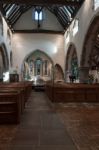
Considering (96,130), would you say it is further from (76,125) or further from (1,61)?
(1,61)

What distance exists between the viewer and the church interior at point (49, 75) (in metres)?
5.30

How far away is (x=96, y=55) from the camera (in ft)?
76.4

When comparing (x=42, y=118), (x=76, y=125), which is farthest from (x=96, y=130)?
(x=42, y=118)

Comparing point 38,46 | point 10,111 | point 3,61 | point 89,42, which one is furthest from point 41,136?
point 38,46

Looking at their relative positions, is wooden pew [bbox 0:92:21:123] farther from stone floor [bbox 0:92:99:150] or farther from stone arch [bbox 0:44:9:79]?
stone arch [bbox 0:44:9:79]

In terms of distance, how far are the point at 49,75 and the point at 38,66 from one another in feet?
5.73

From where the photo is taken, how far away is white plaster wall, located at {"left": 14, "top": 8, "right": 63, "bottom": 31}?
1175 inches

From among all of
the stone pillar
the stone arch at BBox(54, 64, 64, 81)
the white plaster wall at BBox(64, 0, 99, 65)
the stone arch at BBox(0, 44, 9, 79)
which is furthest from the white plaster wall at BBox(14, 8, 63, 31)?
the stone pillar

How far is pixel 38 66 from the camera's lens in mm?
32750

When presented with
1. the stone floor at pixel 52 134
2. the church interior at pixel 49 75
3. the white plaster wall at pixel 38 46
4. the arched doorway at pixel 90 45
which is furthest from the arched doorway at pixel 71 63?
the stone floor at pixel 52 134

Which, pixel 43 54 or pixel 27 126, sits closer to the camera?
pixel 27 126

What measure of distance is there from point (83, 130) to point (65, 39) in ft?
77.2

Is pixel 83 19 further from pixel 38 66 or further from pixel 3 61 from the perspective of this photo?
pixel 38 66

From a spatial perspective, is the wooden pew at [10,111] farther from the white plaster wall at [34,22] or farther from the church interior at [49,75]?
the white plaster wall at [34,22]
